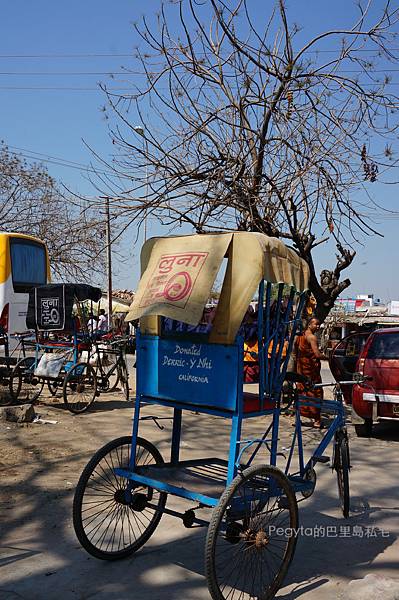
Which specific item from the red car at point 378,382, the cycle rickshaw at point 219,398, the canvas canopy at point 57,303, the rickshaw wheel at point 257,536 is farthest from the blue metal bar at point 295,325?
the canvas canopy at point 57,303

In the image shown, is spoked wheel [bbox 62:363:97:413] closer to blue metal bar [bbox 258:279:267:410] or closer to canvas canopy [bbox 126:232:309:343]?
canvas canopy [bbox 126:232:309:343]

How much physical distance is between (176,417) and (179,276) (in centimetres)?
115

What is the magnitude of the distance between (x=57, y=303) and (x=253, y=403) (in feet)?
23.9

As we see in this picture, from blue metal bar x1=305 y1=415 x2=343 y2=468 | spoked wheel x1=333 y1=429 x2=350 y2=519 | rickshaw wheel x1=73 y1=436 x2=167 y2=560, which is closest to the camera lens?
rickshaw wheel x1=73 y1=436 x2=167 y2=560

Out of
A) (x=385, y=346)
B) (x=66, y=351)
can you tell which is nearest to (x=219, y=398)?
(x=385, y=346)

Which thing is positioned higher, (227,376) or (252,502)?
(227,376)

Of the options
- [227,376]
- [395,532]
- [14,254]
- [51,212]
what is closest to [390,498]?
[395,532]

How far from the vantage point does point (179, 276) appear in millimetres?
4270

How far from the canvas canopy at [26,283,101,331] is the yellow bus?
295cm

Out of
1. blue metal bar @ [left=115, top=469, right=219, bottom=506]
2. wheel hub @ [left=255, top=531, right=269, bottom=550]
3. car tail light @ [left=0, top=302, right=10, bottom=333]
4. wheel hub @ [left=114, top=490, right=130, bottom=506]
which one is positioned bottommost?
wheel hub @ [left=255, top=531, right=269, bottom=550]

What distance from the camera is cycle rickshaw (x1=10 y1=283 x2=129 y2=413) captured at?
34.1ft

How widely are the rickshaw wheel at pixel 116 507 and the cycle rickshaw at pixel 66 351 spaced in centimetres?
532

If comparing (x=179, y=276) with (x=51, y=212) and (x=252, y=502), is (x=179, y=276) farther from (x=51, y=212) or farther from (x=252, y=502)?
(x=51, y=212)

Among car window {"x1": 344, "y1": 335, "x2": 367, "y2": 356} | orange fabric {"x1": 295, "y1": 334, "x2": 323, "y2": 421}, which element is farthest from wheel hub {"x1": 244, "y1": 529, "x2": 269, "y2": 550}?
car window {"x1": 344, "y1": 335, "x2": 367, "y2": 356}
